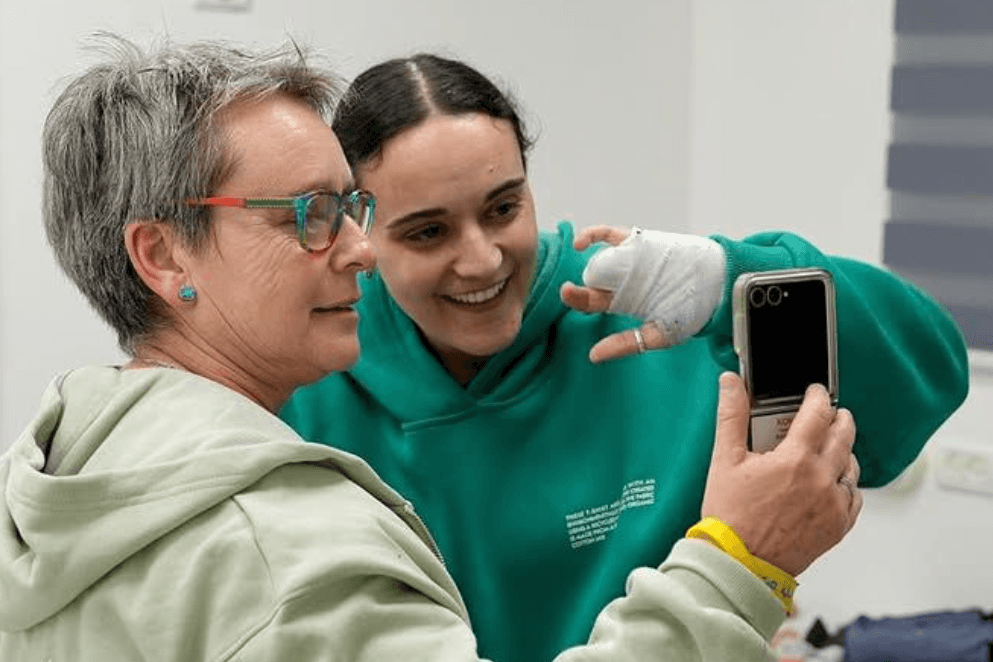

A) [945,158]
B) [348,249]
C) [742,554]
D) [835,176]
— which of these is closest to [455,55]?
[835,176]

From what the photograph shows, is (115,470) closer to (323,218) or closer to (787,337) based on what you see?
(323,218)

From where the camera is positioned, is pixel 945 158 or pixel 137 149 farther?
pixel 945 158

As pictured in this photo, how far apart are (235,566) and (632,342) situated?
0.68m

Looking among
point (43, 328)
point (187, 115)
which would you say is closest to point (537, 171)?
point (43, 328)

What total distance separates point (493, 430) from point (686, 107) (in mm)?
2218

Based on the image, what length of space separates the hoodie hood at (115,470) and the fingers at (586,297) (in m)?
0.50

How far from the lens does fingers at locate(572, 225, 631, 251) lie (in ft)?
5.17

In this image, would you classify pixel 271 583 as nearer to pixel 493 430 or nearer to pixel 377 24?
pixel 493 430

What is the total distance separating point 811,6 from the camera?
350 centimetres

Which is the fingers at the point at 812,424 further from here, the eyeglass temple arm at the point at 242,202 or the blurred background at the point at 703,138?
the blurred background at the point at 703,138

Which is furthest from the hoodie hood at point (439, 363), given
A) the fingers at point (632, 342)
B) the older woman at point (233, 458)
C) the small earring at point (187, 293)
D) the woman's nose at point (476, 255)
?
the small earring at point (187, 293)

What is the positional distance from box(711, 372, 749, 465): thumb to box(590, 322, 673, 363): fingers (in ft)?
1.14

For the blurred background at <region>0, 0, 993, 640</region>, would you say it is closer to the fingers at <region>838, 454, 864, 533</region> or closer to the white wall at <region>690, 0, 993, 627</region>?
the white wall at <region>690, 0, 993, 627</region>

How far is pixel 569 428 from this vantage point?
1764 mm
